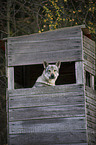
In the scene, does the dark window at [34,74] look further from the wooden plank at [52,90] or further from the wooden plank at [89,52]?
the wooden plank at [52,90]

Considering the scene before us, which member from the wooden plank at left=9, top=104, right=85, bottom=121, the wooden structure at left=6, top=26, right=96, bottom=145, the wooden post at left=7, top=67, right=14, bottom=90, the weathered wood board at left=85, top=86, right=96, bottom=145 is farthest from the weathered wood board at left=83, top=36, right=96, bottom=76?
the wooden post at left=7, top=67, right=14, bottom=90

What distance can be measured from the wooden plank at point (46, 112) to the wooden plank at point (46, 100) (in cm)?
13

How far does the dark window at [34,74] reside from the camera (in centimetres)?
1326

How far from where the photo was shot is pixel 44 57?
35.2ft

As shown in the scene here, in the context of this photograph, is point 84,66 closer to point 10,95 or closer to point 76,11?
point 10,95

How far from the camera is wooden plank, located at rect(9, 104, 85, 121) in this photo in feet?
32.8

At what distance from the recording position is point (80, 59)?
1038cm

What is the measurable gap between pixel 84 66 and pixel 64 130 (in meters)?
2.33

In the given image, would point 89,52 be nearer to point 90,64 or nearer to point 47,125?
point 90,64

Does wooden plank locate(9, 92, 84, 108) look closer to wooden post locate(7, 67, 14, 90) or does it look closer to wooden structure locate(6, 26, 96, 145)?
wooden structure locate(6, 26, 96, 145)

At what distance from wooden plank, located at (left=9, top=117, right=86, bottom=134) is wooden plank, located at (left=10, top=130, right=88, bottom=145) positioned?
5.1 inches

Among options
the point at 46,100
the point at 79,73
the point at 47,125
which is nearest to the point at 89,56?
the point at 79,73

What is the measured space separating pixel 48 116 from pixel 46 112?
0.15 m

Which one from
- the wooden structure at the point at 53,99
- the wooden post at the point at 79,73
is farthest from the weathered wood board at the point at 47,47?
the wooden post at the point at 79,73
